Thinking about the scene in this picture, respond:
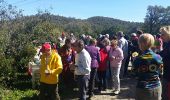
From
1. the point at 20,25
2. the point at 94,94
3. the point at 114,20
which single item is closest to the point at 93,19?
the point at 114,20

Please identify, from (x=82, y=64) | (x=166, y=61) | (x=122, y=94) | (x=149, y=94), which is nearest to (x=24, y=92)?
(x=122, y=94)

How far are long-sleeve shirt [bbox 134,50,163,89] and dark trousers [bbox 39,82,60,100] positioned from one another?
314 cm

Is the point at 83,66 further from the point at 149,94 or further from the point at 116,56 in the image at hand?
the point at 149,94

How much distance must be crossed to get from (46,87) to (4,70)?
13.6 feet

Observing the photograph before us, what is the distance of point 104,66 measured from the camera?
11773 millimetres

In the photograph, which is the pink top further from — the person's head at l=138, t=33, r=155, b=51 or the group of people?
the person's head at l=138, t=33, r=155, b=51

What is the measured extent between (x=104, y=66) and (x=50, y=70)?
10.2ft

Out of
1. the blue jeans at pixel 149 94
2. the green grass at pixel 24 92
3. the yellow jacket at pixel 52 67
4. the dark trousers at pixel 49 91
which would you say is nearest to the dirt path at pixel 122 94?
the green grass at pixel 24 92

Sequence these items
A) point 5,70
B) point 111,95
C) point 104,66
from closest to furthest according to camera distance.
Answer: point 111,95 < point 104,66 < point 5,70

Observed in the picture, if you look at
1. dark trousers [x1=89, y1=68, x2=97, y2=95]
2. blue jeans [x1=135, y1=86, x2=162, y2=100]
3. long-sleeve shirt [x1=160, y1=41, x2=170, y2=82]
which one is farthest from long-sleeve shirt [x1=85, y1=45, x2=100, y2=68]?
blue jeans [x1=135, y1=86, x2=162, y2=100]

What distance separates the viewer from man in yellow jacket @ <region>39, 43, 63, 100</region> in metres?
8.99

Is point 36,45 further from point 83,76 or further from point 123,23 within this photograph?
point 123,23

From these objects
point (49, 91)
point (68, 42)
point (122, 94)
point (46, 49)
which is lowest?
point (122, 94)

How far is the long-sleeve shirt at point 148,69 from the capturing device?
6.42 meters
